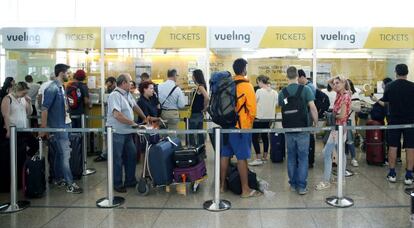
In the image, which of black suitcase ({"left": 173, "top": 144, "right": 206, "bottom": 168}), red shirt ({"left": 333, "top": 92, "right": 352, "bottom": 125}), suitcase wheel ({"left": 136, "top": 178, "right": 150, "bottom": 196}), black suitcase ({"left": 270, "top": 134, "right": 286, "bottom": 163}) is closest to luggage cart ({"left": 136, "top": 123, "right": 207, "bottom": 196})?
suitcase wheel ({"left": 136, "top": 178, "right": 150, "bottom": 196})

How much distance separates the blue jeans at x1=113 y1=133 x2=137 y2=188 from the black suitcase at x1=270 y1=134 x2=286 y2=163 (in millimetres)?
2490

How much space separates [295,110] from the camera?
450 centimetres

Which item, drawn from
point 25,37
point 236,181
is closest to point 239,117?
point 236,181

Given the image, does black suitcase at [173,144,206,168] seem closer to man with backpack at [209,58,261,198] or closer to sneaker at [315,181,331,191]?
man with backpack at [209,58,261,198]

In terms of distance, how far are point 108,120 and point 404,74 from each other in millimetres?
3727

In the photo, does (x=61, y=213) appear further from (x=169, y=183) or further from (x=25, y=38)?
(x=25, y=38)

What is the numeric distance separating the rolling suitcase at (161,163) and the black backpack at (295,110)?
1446mm

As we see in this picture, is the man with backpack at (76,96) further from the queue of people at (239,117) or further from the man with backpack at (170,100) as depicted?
the man with backpack at (170,100)

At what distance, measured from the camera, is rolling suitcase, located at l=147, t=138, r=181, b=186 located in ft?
14.6

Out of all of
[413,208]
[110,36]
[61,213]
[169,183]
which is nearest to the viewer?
Answer: [413,208]

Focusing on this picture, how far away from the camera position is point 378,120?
6.36m

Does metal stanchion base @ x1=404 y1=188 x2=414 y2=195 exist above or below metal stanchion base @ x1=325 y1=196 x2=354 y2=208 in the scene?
above

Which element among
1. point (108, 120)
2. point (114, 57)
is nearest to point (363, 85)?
point (114, 57)

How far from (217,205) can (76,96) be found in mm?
3501
